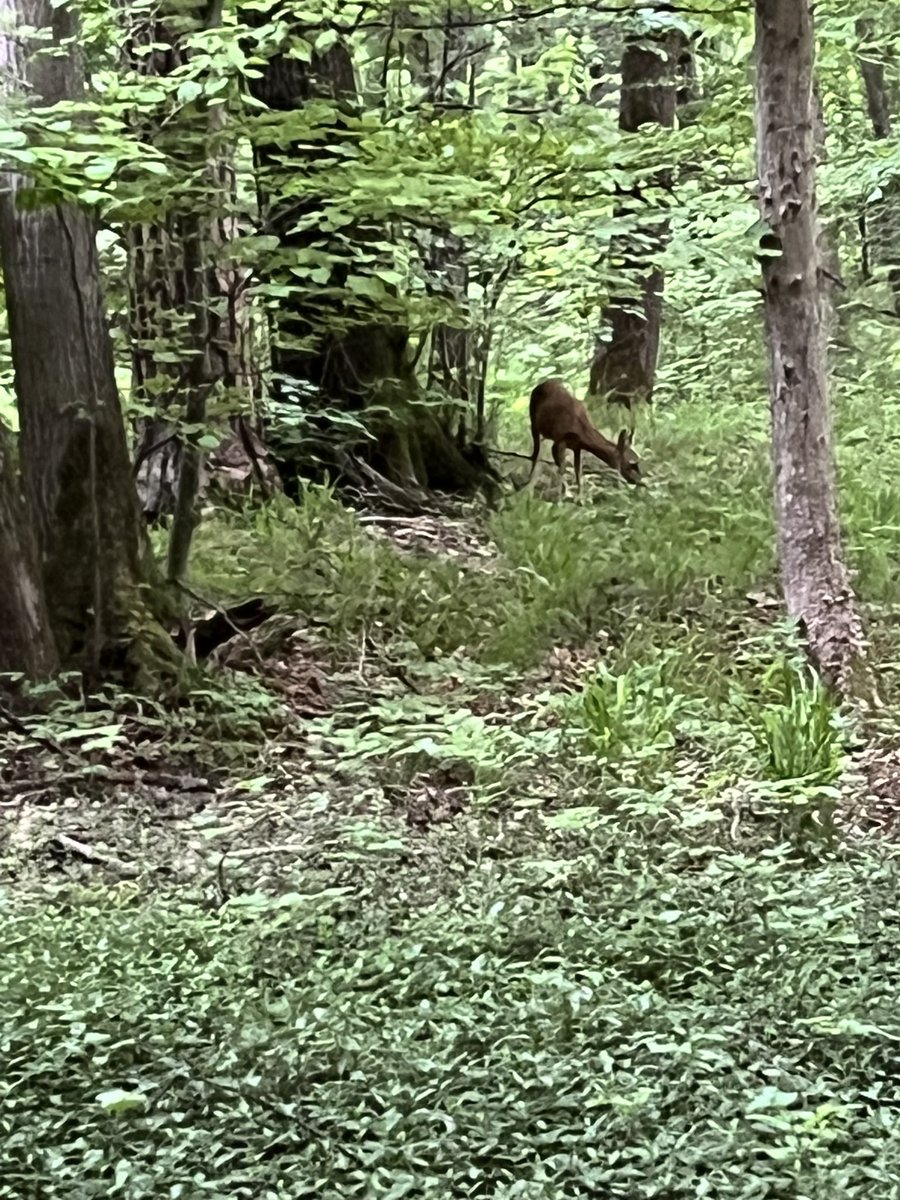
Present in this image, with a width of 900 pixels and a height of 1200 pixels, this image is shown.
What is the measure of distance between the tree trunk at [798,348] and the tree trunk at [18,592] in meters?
3.15

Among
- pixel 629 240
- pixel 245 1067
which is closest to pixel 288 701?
pixel 245 1067

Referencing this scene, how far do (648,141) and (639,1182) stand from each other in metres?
5.00

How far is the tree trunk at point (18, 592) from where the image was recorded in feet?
15.5

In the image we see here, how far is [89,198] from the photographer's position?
4.07 meters

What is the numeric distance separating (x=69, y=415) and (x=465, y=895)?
252cm

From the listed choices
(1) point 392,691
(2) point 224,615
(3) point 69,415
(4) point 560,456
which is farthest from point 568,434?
(3) point 69,415

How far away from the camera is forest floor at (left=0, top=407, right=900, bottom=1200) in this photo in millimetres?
2609

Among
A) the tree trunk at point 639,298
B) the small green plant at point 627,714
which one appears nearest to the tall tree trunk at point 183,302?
the small green plant at point 627,714

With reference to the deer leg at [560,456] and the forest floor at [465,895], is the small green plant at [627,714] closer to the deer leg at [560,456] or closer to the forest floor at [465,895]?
the forest floor at [465,895]

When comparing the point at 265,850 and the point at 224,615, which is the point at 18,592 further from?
the point at 265,850

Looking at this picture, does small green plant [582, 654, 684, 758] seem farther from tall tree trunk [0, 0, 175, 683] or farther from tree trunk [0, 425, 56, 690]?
tree trunk [0, 425, 56, 690]

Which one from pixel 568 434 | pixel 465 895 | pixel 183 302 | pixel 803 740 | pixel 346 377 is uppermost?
pixel 183 302

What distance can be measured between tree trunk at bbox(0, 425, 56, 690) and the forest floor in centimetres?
19

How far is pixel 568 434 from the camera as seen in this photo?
8.39 m
